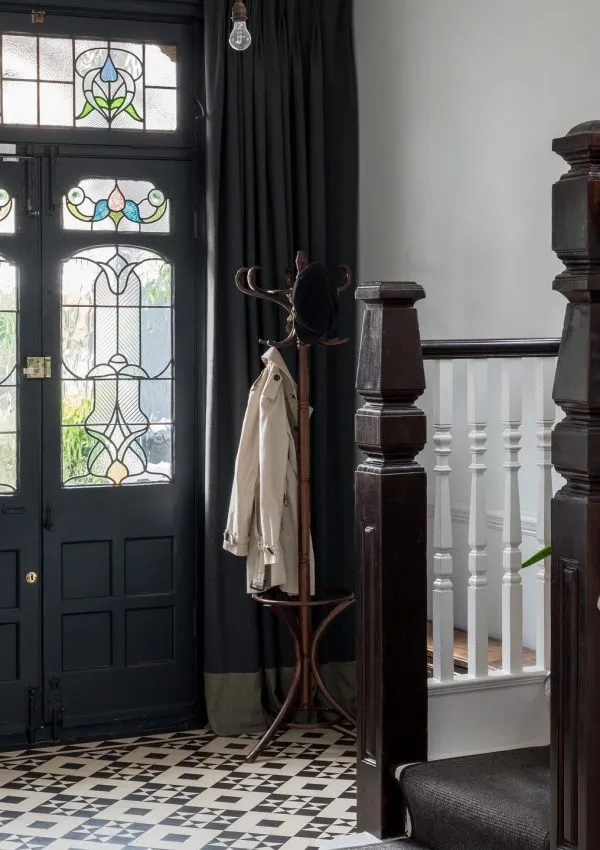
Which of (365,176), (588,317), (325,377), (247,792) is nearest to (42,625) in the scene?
(247,792)

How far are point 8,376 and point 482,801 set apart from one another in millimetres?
3058

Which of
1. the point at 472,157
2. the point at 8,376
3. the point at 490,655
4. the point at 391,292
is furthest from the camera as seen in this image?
the point at 8,376

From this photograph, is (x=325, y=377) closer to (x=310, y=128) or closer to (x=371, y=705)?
(x=310, y=128)

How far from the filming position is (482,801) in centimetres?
284

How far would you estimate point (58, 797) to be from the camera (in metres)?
4.50

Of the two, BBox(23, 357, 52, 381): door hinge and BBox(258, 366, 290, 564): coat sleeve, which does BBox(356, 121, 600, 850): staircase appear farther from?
BBox(23, 357, 52, 381): door hinge

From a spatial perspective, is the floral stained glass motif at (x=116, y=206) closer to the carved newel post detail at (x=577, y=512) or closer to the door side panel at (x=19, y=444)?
the door side panel at (x=19, y=444)

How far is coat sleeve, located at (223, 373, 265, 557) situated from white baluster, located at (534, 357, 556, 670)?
1653 millimetres

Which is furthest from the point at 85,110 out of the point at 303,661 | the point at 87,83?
the point at 303,661

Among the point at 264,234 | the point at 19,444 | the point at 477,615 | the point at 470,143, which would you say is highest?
the point at 470,143

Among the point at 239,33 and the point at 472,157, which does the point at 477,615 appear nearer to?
the point at 472,157

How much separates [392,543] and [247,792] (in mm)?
1784

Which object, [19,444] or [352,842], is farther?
[19,444]

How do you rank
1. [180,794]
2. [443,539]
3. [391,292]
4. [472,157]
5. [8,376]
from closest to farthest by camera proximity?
[391,292], [443,539], [180,794], [472,157], [8,376]
